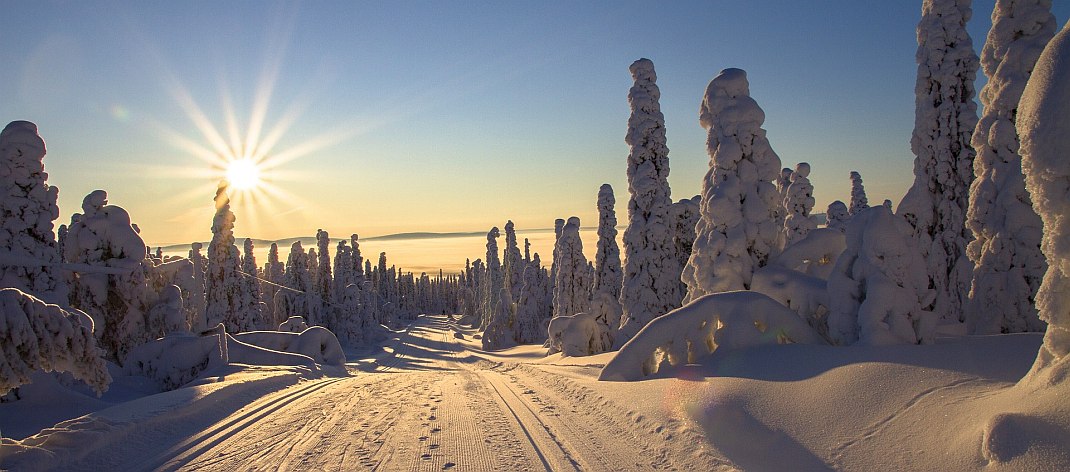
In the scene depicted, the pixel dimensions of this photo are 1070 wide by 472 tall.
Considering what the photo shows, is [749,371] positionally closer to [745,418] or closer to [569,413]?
[745,418]

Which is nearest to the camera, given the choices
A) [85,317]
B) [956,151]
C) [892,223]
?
[85,317]

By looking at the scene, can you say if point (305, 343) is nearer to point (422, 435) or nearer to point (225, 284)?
point (225, 284)

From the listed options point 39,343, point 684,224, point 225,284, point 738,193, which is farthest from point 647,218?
point 225,284

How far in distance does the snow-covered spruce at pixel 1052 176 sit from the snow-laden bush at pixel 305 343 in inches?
1148

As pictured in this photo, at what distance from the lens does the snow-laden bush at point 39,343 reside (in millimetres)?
6691

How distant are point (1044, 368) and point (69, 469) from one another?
1019 cm

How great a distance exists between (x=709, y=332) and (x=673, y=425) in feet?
13.8

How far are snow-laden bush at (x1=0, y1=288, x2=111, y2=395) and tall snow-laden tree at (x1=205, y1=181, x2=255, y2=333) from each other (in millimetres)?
35761

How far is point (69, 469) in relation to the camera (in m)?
6.30

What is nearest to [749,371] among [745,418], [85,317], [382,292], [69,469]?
[745,418]

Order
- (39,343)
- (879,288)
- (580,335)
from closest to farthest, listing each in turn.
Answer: (39,343) → (879,288) → (580,335)

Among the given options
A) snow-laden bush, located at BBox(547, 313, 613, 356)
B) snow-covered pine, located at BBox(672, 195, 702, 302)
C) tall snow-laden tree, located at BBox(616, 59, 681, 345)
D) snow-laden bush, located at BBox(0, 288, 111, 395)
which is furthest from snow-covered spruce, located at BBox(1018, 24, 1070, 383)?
snow-covered pine, located at BBox(672, 195, 702, 302)

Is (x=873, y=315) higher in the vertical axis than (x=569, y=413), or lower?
higher

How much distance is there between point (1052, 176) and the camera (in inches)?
209
